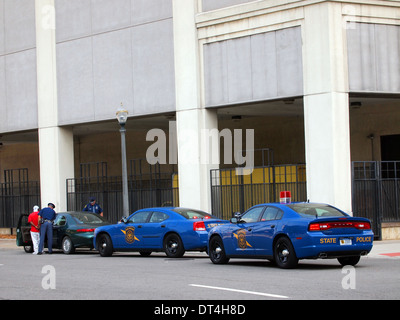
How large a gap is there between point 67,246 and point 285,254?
33.2 feet

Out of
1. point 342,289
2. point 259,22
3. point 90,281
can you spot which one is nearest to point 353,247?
point 342,289

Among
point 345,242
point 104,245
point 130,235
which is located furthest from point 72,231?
point 345,242

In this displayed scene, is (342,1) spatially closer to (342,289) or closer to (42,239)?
(42,239)

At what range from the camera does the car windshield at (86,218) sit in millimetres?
24672

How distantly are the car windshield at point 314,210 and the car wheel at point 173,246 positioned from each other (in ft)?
14.9

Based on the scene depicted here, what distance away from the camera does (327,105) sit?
2411cm

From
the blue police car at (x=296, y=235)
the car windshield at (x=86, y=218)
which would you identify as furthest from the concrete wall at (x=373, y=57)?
the car windshield at (x=86, y=218)

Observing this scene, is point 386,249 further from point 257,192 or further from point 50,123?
point 50,123

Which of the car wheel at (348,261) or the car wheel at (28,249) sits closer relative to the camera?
the car wheel at (348,261)

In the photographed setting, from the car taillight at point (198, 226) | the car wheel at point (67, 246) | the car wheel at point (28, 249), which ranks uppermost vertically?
the car taillight at point (198, 226)

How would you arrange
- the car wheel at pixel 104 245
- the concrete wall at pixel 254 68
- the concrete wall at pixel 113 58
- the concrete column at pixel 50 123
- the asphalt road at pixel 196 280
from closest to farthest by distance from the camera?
the asphalt road at pixel 196 280
the car wheel at pixel 104 245
the concrete wall at pixel 254 68
the concrete wall at pixel 113 58
the concrete column at pixel 50 123

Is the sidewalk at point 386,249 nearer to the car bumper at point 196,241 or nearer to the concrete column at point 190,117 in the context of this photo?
the car bumper at point 196,241

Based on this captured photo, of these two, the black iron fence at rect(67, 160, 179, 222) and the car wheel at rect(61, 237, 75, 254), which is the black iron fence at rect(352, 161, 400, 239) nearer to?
the black iron fence at rect(67, 160, 179, 222)

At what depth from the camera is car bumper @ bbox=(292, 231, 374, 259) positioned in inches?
608
